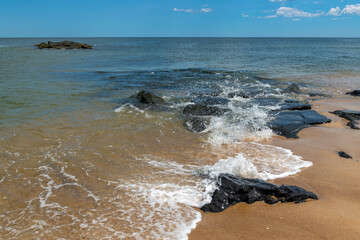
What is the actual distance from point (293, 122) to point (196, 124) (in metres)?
3.22

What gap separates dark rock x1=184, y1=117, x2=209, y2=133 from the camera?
8.04 meters

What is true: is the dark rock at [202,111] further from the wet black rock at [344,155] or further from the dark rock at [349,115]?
the wet black rock at [344,155]

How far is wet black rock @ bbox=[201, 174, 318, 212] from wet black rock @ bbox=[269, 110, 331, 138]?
11.5 ft

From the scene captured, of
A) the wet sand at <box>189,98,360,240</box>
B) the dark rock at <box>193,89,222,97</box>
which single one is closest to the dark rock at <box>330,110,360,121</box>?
the wet sand at <box>189,98,360,240</box>

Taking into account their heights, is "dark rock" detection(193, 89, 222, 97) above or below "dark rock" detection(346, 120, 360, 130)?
above

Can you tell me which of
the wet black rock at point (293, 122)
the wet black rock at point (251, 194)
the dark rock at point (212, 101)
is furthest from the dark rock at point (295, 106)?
the wet black rock at point (251, 194)

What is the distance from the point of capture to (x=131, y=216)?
154 inches

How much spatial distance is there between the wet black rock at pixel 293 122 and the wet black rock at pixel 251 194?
351cm

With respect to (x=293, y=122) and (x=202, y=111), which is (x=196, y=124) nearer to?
(x=202, y=111)

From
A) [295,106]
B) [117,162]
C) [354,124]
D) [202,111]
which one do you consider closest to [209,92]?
[202,111]

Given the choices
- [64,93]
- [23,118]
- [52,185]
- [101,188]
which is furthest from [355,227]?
[64,93]

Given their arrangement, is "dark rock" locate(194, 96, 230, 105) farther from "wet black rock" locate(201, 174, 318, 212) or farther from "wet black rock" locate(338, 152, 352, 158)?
"wet black rock" locate(201, 174, 318, 212)

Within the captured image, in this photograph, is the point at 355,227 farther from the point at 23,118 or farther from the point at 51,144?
the point at 23,118

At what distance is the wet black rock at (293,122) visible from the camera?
7766 mm
